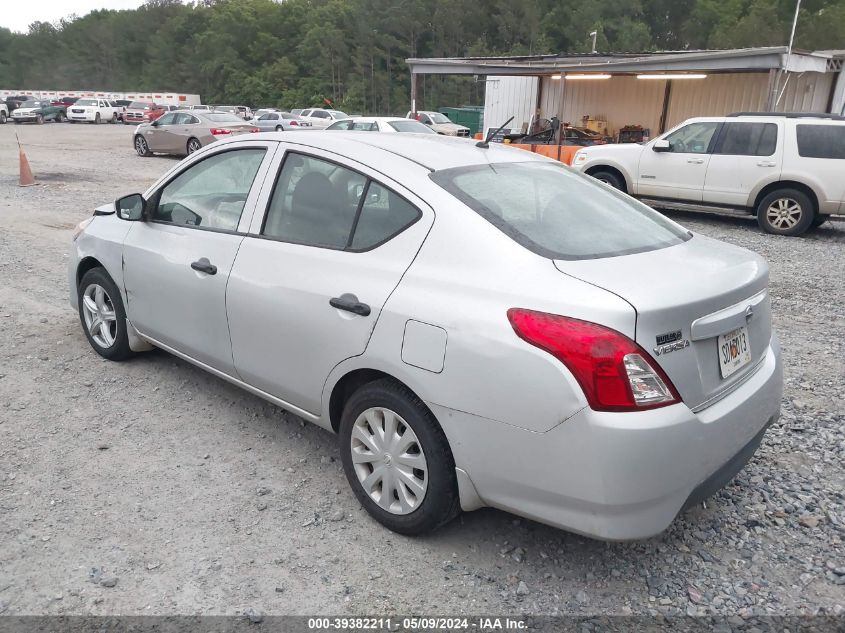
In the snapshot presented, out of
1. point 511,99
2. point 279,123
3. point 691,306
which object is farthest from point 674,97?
point 691,306

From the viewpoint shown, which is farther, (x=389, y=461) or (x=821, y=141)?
(x=821, y=141)

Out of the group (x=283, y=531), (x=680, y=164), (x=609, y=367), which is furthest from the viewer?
(x=680, y=164)

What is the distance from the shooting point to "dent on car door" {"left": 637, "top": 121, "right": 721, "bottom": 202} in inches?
432

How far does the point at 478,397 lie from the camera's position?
7.88 feet

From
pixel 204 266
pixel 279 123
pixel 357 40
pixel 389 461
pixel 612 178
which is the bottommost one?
pixel 389 461

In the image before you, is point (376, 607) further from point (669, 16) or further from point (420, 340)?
point (669, 16)

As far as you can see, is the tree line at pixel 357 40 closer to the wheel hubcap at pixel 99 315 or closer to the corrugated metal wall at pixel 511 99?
the corrugated metal wall at pixel 511 99

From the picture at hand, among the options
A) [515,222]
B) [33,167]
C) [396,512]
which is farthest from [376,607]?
[33,167]

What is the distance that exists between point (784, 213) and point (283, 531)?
1008cm

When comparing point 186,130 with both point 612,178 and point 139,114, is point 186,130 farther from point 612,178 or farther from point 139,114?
point 139,114

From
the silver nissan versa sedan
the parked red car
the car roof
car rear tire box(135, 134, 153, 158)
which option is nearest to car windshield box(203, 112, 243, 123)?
car rear tire box(135, 134, 153, 158)

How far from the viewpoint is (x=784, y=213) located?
33.8 feet

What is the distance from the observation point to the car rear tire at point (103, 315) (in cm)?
441

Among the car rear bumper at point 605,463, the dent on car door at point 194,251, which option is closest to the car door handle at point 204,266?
the dent on car door at point 194,251
